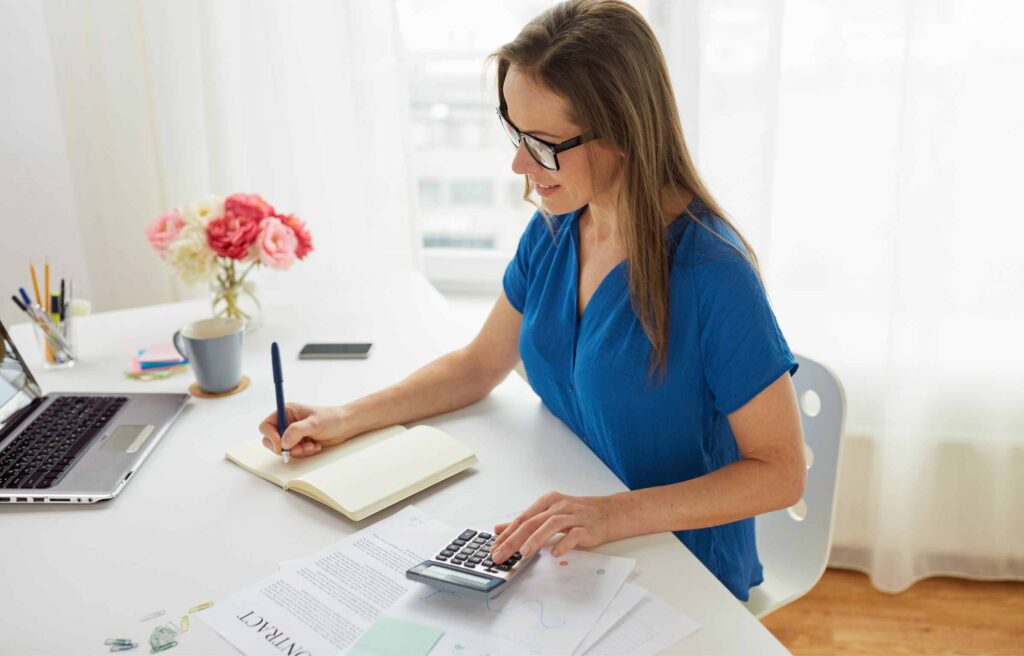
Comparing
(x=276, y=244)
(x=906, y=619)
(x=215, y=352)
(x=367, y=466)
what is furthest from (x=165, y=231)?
(x=906, y=619)

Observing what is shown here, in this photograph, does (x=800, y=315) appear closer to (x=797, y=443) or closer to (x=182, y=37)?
(x=797, y=443)

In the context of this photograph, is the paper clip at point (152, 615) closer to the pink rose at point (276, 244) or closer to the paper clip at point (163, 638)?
the paper clip at point (163, 638)

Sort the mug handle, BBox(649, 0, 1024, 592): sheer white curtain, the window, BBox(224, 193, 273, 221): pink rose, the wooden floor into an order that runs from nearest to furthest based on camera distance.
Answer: the mug handle → BBox(224, 193, 273, 221): pink rose → BBox(649, 0, 1024, 592): sheer white curtain → the wooden floor → the window

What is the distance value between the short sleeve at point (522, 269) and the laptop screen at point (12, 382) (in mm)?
793

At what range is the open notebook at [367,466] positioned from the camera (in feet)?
3.53

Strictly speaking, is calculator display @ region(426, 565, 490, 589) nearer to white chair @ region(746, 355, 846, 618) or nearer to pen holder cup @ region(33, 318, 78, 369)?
white chair @ region(746, 355, 846, 618)

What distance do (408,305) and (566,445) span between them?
2.56 ft

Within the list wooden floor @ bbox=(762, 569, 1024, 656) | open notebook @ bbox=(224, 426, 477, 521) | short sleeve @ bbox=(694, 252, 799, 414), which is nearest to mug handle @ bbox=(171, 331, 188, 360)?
open notebook @ bbox=(224, 426, 477, 521)

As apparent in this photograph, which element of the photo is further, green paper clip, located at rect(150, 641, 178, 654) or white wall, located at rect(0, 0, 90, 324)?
white wall, located at rect(0, 0, 90, 324)

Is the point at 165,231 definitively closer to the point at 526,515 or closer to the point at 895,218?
the point at 526,515

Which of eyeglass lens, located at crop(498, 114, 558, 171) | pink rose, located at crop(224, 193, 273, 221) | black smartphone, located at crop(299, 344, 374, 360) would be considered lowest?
black smartphone, located at crop(299, 344, 374, 360)

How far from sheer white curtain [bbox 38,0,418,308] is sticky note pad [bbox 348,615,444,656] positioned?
158cm

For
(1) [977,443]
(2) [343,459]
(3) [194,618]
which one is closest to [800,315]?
(1) [977,443]

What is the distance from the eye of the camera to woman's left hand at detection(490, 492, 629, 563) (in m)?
0.93
